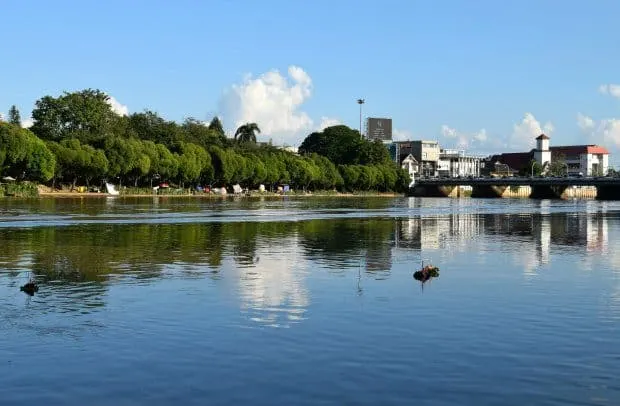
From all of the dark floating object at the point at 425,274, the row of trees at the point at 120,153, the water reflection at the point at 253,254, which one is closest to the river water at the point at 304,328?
the water reflection at the point at 253,254

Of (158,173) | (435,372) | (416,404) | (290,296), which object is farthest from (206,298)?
(158,173)

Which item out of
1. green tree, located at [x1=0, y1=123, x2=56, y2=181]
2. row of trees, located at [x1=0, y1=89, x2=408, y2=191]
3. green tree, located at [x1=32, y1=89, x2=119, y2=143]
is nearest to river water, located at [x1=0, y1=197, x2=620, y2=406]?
green tree, located at [x1=0, y1=123, x2=56, y2=181]

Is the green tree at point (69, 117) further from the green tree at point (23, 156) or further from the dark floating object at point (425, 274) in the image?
the dark floating object at point (425, 274)

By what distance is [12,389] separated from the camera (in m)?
13.0

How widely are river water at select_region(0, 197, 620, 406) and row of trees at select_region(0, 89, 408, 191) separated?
80667mm

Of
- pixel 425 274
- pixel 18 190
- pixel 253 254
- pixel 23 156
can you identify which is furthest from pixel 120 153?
pixel 425 274

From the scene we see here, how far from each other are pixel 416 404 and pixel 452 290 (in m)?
12.0

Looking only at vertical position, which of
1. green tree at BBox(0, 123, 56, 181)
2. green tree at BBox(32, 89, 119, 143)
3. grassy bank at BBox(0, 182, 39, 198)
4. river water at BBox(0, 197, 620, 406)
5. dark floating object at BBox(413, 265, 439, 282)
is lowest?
river water at BBox(0, 197, 620, 406)

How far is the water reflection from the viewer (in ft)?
76.1

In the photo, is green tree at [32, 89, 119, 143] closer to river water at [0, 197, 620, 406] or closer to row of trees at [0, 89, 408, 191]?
row of trees at [0, 89, 408, 191]

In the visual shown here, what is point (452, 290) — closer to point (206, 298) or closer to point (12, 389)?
point (206, 298)

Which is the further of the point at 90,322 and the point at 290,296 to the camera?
the point at 290,296

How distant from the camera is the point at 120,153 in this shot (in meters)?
134

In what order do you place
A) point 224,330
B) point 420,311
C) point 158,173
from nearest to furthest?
point 224,330, point 420,311, point 158,173
